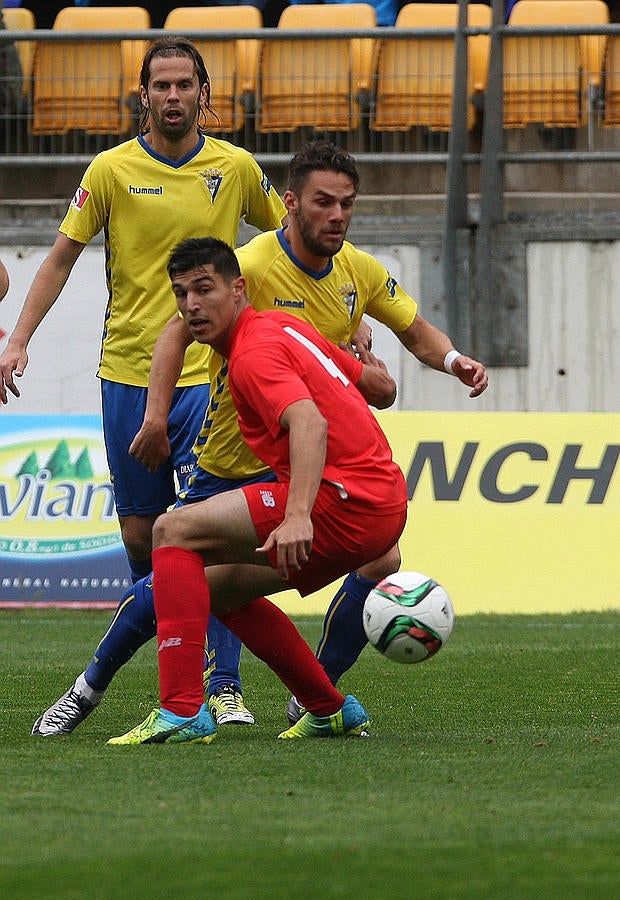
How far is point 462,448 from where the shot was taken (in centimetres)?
1029

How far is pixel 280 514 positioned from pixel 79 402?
28.1 feet

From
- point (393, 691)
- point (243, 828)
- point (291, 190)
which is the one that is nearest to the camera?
point (243, 828)

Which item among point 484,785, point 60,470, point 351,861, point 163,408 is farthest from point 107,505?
point 351,861

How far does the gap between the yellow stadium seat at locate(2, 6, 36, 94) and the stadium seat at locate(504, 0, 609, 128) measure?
400 centimetres

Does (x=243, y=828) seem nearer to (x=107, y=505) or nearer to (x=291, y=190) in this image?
(x=291, y=190)

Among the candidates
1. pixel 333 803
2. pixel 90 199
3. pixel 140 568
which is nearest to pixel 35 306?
pixel 90 199

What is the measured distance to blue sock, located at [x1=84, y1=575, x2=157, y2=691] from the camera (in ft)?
16.5

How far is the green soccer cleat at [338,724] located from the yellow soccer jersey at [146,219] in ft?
4.62

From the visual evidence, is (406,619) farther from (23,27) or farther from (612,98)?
(23,27)

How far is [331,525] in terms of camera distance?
461cm

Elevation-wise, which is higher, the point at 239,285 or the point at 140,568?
the point at 239,285

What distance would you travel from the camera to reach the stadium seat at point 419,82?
12.8 m

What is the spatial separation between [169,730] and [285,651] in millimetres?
451

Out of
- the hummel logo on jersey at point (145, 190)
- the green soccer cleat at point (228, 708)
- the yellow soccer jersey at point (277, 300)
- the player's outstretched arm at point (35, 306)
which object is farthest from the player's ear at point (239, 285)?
the green soccer cleat at point (228, 708)
